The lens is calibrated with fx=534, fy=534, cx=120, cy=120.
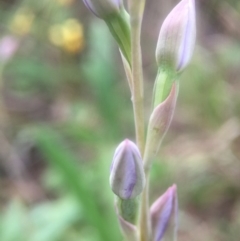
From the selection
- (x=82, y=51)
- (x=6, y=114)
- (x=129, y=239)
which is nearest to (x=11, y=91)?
(x=6, y=114)

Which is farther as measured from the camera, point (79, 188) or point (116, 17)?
point (79, 188)

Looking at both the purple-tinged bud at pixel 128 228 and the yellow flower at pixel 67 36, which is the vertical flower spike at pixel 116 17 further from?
the yellow flower at pixel 67 36

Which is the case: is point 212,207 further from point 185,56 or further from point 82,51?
point 185,56

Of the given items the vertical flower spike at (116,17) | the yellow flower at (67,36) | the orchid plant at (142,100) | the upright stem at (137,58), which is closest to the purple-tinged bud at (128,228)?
the orchid plant at (142,100)

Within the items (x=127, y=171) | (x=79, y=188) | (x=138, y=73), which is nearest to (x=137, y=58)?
(x=138, y=73)

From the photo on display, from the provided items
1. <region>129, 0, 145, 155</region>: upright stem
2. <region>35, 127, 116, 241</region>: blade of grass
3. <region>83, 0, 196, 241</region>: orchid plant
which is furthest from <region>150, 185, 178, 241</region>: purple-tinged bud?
<region>35, 127, 116, 241</region>: blade of grass

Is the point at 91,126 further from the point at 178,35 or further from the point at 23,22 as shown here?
the point at 178,35

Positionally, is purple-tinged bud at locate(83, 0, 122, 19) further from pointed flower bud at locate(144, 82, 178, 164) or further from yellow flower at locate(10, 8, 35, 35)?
yellow flower at locate(10, 8, 35, 35)
